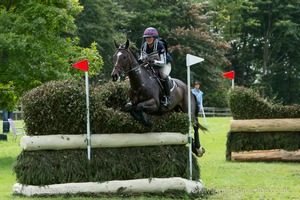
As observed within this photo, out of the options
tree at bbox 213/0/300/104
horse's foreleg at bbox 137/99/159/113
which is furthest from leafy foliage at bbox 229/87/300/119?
tree at bbox 213/0/300/104

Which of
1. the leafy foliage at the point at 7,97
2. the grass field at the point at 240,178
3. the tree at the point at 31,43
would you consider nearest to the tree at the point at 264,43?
the grass field at the point at 240,178

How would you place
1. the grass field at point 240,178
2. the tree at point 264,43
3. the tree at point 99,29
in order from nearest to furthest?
the grass field at point 240,178 → the tree at point 99,29 → the tree at point 264,43

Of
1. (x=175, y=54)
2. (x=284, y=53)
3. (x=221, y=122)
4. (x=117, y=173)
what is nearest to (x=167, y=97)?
(x=117, y=173)

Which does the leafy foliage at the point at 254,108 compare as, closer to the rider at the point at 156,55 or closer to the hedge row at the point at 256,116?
the hedge row at the point at 256,116

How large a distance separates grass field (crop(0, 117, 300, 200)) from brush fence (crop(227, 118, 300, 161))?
0.29m

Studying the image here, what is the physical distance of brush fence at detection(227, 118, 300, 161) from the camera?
1742 cm

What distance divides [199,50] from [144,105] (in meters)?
39.0

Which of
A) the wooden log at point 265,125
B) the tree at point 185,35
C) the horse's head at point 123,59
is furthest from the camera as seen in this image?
the tree at point 185,35

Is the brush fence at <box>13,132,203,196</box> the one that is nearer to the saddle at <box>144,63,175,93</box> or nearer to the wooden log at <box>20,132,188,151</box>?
the wooden log at <box>20,132,188,151</box>

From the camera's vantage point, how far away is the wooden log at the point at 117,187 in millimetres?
11141

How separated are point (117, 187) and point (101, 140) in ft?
2.88

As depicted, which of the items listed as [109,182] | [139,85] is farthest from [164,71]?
[109,182]

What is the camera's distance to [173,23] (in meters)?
51.0

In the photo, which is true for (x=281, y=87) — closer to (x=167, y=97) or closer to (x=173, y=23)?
(x=173, y=23)
